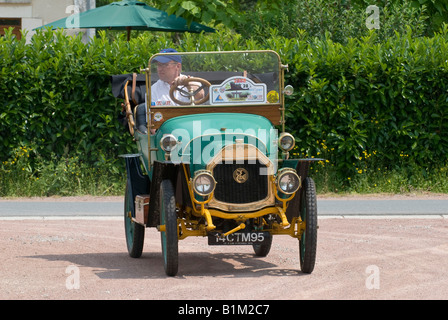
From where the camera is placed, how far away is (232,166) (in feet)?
25.7

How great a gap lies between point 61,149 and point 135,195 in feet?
19.4

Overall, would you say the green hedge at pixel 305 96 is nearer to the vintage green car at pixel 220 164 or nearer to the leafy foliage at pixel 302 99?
the leafy foliage at pixel 302 99

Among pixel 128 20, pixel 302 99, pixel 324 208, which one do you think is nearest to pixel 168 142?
A: pixel 324 208

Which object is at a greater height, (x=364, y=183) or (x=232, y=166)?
(x=232, y=166)

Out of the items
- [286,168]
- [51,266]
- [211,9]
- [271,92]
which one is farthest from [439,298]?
[211,9]

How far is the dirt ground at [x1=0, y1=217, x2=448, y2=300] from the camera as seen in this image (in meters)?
7.03

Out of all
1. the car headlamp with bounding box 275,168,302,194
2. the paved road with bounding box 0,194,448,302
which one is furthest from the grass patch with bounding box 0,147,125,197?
the car headlamp with bounding box 275,168,302,194

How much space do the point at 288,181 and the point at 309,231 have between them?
1.57ft

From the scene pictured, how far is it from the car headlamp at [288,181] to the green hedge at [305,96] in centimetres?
660

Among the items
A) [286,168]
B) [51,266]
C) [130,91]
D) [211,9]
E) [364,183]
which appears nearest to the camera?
[286,168]

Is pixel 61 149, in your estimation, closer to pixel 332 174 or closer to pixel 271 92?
pixel 332 174

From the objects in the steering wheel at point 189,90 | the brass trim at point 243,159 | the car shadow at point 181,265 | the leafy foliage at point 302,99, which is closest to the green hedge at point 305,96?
the leafy foliage at point 302,99

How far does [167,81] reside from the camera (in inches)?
348

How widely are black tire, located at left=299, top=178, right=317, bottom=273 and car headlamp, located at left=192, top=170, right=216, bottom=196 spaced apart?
2.96 feet
